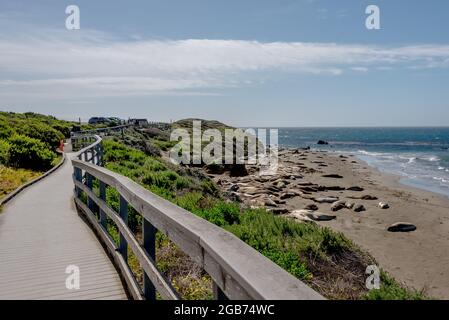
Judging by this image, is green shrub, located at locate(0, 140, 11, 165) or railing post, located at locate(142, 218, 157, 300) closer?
railing post, located at locate(142, 218, 157, 300)

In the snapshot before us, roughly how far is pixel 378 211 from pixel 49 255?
20056 mm

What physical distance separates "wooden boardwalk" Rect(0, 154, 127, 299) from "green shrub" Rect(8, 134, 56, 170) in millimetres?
8996

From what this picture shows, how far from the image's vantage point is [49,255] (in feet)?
22.1

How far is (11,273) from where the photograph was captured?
232 inches

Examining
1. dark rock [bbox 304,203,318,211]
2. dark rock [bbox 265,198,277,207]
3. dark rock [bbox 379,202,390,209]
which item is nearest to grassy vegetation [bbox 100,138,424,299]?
dark rock [bbox 265,198,277,207]

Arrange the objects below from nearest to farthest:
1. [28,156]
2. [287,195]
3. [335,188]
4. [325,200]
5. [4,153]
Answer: [4,153] < [28,156] < [325,200] < [287,195] < [335,188]

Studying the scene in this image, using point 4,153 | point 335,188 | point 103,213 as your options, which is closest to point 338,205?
point 335,188

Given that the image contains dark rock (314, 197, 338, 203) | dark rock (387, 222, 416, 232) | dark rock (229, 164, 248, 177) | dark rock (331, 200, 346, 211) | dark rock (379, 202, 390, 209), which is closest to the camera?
dark rock (387, 222, 416, 232)

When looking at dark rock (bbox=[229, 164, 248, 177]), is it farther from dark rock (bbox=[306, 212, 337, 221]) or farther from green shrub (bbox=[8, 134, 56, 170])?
green shrub (bbox=[8, 134, 56, 170])

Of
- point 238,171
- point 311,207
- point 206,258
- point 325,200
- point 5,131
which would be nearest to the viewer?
point 206,258

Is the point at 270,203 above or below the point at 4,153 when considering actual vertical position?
below

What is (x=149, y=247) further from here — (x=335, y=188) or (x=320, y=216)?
(x=335, y=188)

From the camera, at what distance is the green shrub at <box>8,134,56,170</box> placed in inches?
780
